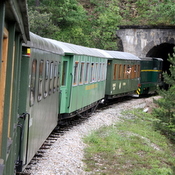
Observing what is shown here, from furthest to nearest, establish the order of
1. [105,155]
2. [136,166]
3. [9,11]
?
[105,155], [136,166], [9,11]

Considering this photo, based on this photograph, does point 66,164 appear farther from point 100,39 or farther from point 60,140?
point 100,39

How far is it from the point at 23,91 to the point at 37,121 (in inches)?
72.6

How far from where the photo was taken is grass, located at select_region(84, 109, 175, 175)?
31.1 feet

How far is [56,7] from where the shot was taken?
107ft

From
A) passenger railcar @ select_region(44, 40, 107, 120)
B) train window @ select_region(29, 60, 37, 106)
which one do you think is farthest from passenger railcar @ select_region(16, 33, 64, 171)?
passenger railcar @ select_region(44, 40, 107, 120)

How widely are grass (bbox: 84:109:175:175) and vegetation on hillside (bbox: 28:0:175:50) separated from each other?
52.8 feet

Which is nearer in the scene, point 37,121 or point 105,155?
point 37,121

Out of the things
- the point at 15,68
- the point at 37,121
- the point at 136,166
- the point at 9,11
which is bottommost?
the point at 136,166

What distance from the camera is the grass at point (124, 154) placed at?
31.1ft

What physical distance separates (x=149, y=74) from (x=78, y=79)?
1924 cm

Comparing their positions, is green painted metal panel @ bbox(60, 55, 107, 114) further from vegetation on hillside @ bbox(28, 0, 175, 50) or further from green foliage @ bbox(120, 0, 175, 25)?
green foliage @ bbox(120, 0, 175, 25)

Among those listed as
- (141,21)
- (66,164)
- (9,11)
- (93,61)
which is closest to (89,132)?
(93,61)

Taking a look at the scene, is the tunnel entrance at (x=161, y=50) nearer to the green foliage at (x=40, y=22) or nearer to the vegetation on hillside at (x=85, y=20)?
the vegetation on hillside at (x=85, y=20)

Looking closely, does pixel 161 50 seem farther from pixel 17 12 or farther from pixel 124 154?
pixel 17 12
